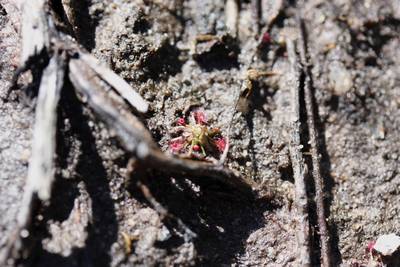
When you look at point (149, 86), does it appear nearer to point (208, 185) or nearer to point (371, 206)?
point (208, 185)

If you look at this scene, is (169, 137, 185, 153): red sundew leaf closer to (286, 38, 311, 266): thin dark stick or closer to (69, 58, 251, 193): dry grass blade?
(69, 58, 251, 193): dry grass blade

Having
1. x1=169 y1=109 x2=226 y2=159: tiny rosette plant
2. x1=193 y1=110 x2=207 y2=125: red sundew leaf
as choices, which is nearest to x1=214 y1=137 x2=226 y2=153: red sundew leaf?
x1=169 y1=109 x2=226 y2=159: tiny rosette plant

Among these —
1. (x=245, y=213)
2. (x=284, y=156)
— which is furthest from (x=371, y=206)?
(x=245, y=213)

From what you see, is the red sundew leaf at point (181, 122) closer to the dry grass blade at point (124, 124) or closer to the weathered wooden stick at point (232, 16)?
the dry grass blade at point (124, 124)

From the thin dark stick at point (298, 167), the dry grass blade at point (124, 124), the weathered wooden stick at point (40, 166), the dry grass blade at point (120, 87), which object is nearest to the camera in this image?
the weathered wooden stick at point (40, 166)

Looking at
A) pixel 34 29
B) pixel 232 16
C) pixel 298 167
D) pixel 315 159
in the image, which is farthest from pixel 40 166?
pixel 232 16

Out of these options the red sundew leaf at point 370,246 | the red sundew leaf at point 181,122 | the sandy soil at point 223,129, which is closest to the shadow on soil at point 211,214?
the sandy soil at point 223,129

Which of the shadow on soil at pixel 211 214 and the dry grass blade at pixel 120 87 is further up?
the dry grass blade at pixel 120 87
